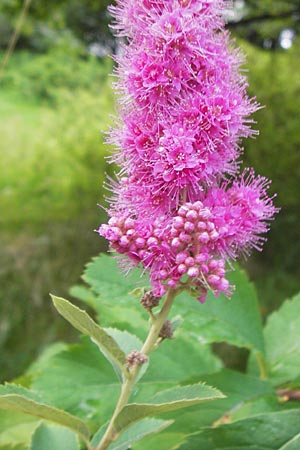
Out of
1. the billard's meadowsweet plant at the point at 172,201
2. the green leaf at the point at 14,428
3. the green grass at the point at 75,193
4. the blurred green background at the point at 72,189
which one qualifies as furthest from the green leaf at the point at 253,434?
the green grass at the point at 75,193

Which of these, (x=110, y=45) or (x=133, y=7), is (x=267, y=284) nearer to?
(x=133, y=7)

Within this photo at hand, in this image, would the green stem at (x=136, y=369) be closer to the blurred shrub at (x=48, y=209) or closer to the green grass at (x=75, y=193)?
the blurred shrub at (x=48, y=209)

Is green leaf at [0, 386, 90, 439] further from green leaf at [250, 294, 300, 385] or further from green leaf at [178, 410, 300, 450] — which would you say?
green leaf at [250, 294, 300, 385]

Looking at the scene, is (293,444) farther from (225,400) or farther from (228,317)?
(228,317)

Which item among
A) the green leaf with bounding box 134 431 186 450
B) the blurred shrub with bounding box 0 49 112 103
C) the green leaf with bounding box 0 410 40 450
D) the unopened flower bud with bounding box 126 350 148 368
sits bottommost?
the green leaf with bounding box 0 410 40 450

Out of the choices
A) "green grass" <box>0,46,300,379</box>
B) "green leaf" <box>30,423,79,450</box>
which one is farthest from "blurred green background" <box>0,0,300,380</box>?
"green leaf" <box>30,423,79,450</box>

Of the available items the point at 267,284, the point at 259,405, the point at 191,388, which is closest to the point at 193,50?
the point at 191,388
